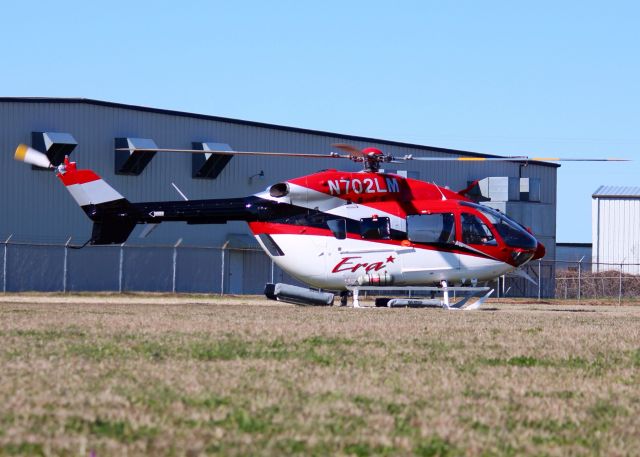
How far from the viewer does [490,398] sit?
8766mm

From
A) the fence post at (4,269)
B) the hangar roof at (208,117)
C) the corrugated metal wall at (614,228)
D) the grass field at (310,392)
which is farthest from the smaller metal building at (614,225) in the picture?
the grass field at (310,392)

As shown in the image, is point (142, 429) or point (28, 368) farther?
point (28, 368)

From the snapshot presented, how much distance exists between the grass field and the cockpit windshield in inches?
493

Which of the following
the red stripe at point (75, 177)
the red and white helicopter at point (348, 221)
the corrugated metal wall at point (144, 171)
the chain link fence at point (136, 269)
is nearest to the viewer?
the red stripe at point (75, 177)

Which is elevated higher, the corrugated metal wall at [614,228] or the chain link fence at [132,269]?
the corrugated metal wall at [614,228]

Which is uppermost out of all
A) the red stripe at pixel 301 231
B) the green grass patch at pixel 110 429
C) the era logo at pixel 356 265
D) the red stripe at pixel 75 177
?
the red stripe at pixel 75 177

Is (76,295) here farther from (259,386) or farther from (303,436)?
(303,436)

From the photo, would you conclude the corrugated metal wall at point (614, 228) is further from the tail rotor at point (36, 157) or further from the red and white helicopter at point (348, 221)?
the tail rotor at point (36, 157)

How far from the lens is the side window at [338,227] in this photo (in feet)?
88.3

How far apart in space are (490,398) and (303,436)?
8.12ft

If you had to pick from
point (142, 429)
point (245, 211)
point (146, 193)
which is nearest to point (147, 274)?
point (146, 193)

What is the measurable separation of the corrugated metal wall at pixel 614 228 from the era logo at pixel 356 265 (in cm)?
4565

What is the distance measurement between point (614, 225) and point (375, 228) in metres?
47.4

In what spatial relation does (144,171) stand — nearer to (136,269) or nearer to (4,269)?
(136,269)
